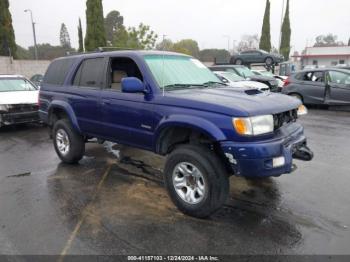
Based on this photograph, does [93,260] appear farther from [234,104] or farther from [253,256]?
[234,104]

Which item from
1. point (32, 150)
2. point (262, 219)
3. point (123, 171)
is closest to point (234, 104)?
point (262, 219)

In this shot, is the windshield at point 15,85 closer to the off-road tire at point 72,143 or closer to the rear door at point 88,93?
the off-road tire at point 72,143

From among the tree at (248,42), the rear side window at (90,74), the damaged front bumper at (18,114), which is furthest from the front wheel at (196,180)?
the tree at (248,42)

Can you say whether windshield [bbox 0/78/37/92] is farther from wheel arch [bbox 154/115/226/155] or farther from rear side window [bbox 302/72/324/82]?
rear side window [bbox 302/72/324/82]

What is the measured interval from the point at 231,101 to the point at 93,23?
1104 inches

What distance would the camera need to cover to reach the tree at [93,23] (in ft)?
95.1

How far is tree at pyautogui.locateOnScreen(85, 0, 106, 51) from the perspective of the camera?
95.1ft

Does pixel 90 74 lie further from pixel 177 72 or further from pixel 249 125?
pixel 249 125

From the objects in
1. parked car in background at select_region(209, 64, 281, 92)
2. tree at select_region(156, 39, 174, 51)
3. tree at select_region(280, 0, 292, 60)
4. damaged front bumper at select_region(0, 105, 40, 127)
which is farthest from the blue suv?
tree at select_region(280, 0, 292, 60)

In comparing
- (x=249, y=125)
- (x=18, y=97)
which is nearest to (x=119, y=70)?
(x=249, y=125)

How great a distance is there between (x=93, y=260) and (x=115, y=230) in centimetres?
55

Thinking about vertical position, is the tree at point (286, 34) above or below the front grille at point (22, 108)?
above

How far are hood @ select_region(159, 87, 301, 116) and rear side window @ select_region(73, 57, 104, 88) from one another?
154 centimetres

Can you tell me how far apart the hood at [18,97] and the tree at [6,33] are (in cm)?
2097
